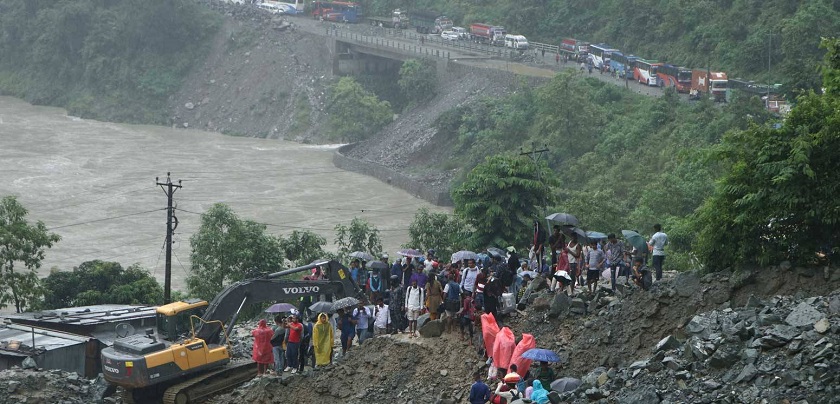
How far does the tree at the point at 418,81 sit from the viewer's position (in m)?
80.8

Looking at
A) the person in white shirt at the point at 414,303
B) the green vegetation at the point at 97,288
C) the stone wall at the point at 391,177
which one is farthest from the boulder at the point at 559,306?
the stone wall at the point at 391,177

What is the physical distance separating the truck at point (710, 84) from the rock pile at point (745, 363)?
153 ft

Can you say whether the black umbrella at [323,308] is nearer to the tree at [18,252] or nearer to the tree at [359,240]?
the tree at [18,252]

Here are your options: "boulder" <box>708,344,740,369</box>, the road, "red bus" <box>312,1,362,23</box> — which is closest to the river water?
the road

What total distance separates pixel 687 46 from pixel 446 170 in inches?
688

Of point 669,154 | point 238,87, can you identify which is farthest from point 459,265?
point 238,87

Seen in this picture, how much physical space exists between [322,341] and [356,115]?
192 ft

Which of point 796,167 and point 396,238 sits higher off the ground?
point 796,167

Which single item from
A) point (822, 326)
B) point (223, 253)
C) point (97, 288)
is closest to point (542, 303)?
point (822, 326)

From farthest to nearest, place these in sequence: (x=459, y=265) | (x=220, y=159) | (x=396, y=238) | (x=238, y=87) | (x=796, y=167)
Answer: (x=238, y=87)
(x=220, y=159)
(x=396, y=238)
(x=459, y=265)
(x=796, y=167)

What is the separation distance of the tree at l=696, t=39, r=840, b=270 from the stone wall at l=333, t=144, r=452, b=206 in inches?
1633

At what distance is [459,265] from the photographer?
2641cm

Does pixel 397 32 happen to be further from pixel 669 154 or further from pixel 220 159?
pixel 669 154

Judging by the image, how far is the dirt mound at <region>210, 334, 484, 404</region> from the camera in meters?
22.4
